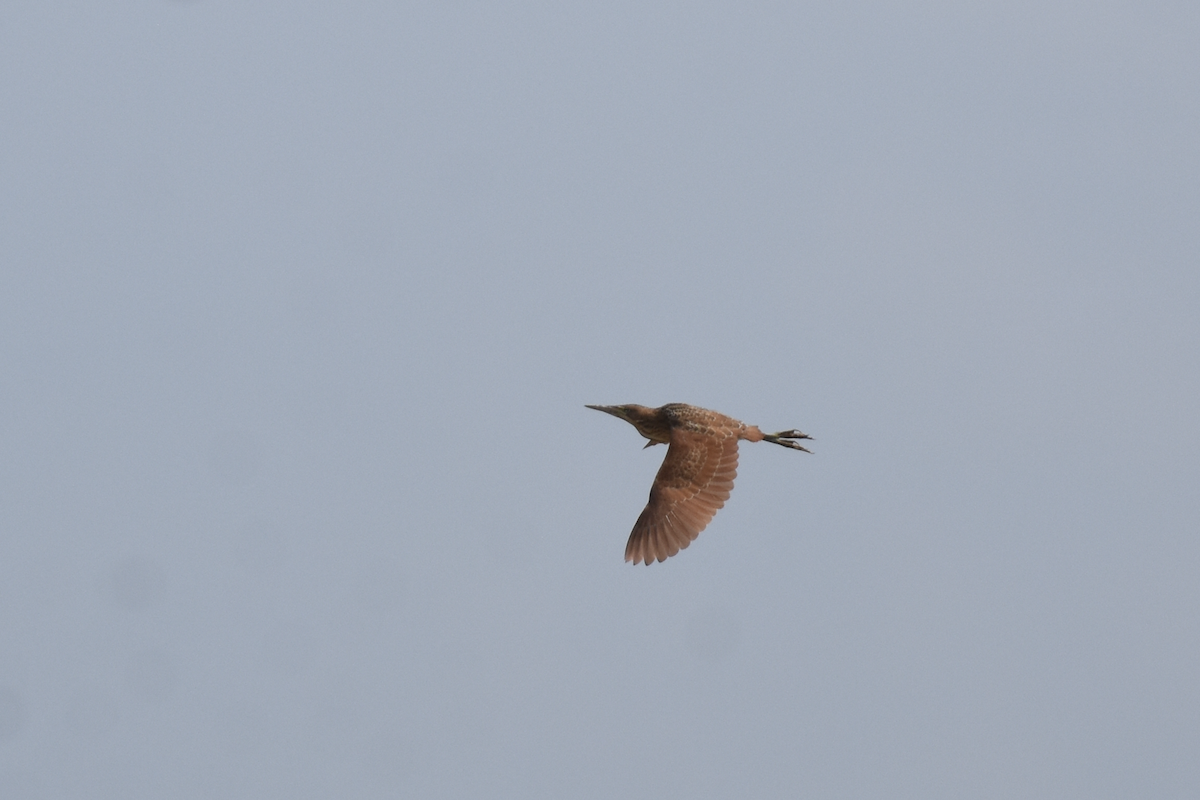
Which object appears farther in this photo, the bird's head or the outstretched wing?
the bird's head

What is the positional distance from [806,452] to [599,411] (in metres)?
3.77

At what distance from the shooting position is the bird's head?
54.5m

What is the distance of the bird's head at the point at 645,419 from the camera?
54.5 meters

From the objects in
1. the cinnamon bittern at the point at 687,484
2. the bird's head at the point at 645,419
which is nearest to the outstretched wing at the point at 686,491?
the cinnamon bittern at the point at 687,484

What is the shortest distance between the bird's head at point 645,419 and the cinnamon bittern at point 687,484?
54 cm

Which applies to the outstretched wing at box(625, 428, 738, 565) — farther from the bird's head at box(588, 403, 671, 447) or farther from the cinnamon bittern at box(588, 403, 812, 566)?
the bird's head at box(588, 403, 671, 447)

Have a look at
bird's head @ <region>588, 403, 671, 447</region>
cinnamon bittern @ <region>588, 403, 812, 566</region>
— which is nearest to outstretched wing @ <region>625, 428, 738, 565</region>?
cinnamon bittern @ <region>588, 403, 812, 566</region>

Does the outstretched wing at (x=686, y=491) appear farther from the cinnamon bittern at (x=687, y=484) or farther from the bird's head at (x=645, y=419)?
the bird's head at (x=645, y=419)

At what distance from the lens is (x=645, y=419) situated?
54625mm

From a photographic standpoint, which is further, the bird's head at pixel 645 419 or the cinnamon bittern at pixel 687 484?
the bird's head at pixel 645 419

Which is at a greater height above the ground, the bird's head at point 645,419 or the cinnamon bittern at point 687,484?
the bird's head at point 645,419

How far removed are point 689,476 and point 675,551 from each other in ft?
4.24

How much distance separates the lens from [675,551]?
53.4 metres

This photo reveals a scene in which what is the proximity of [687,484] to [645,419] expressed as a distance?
1.76m
